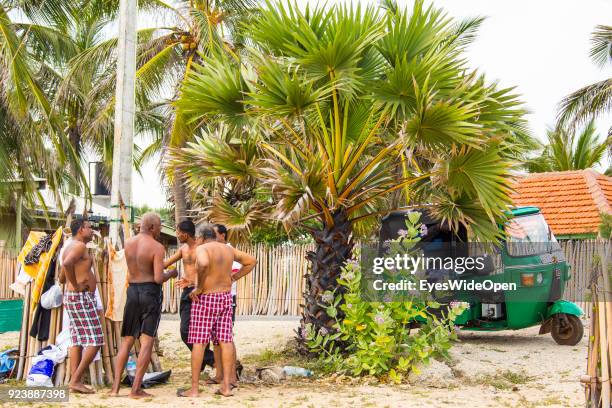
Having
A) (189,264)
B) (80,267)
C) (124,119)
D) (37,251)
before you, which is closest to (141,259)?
(80,267)

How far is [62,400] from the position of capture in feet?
26.3

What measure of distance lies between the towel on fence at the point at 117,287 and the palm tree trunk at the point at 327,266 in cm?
249

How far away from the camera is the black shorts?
8.20 meters

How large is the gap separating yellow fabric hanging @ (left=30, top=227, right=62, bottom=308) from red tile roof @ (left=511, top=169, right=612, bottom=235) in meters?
14.5

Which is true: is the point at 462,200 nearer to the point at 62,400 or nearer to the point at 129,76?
the point at 129,76

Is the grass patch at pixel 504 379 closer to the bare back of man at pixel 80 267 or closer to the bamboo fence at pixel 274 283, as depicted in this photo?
the bare back of man at pixel 80 267

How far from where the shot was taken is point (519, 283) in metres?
12.1

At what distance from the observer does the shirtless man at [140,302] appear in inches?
322

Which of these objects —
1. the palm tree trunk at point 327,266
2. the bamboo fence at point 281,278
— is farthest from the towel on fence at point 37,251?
the bamboo fence at point 281,278

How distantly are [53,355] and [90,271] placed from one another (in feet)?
3.62

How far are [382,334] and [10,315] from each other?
26.3 ft

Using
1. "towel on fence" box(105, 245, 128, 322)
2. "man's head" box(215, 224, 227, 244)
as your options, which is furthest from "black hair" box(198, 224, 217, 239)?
"towel on fence" box(105, 245, 128, 322)

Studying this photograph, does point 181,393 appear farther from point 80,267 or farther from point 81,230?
point 81,230

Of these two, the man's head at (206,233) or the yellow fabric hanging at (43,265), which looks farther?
the yellow fabric hanging at (43,265)
